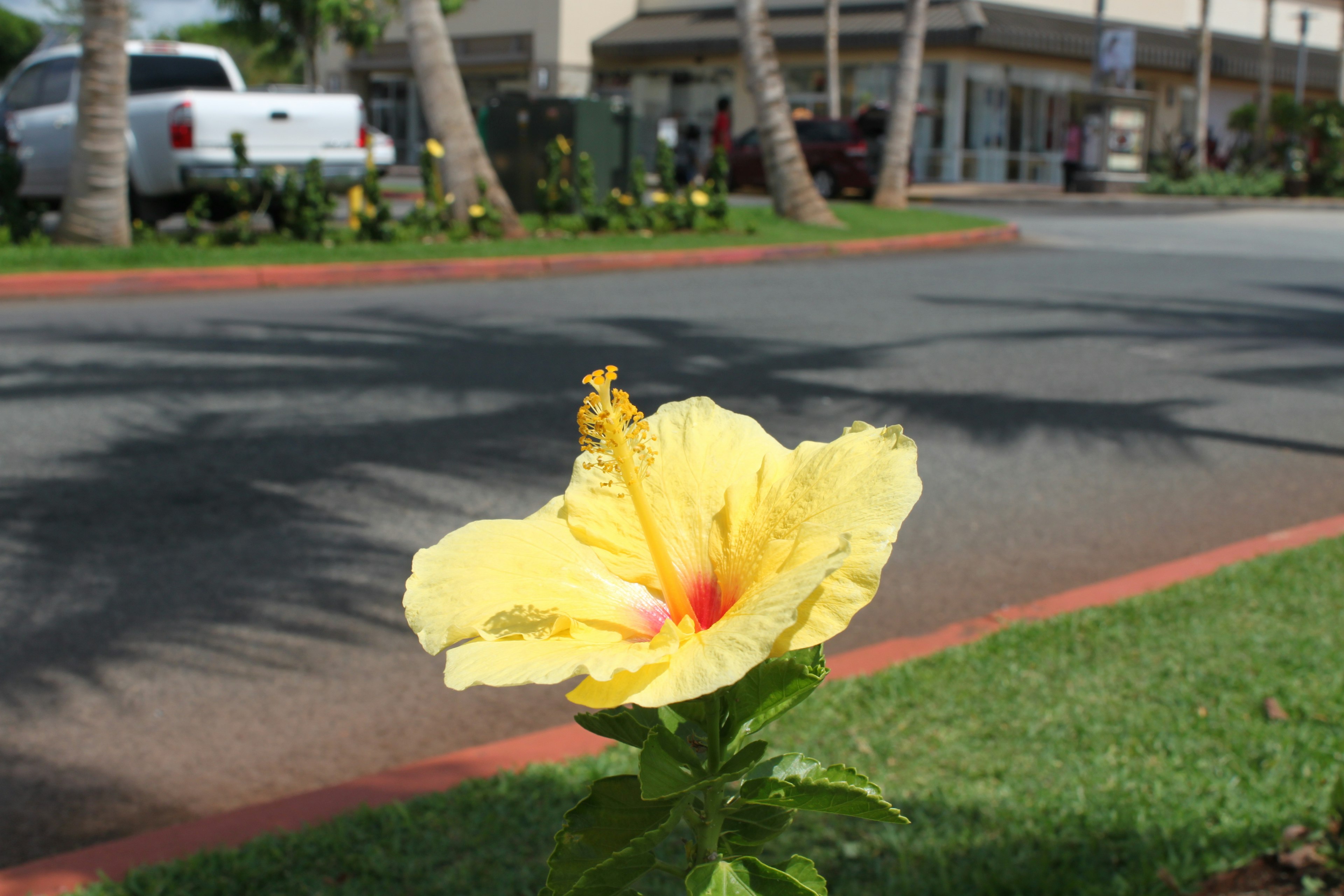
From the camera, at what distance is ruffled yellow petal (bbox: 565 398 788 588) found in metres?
0.79

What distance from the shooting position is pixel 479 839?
2.65 meters

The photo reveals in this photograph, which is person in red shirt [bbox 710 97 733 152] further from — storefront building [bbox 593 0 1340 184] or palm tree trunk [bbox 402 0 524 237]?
palm tree trunk [bbox 402 0 524 237]

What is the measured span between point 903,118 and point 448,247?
959 centimetres

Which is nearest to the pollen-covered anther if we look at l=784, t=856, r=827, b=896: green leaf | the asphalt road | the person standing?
l=784, t=856, r=827, b=896: green leaf

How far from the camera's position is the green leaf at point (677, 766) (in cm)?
65

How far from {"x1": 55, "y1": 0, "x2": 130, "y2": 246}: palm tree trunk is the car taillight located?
1.02 m

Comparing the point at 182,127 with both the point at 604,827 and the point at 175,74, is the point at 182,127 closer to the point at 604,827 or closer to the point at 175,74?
the point at 175,74

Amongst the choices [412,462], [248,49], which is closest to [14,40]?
[248,49]

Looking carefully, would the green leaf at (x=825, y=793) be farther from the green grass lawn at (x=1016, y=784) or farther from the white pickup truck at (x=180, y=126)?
the white pickup truck at (x=180, y=126)

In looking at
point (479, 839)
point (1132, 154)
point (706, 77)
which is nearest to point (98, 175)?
point (479, 839)

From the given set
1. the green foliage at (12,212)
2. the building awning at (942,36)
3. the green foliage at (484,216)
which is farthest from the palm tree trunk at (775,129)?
the building awning at (942,36)

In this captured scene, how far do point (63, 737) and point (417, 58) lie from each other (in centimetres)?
1106

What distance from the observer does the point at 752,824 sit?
73 cm

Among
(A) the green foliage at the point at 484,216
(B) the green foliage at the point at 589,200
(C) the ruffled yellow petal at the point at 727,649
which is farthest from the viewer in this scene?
(B) the green foliage at the point at 589,200
